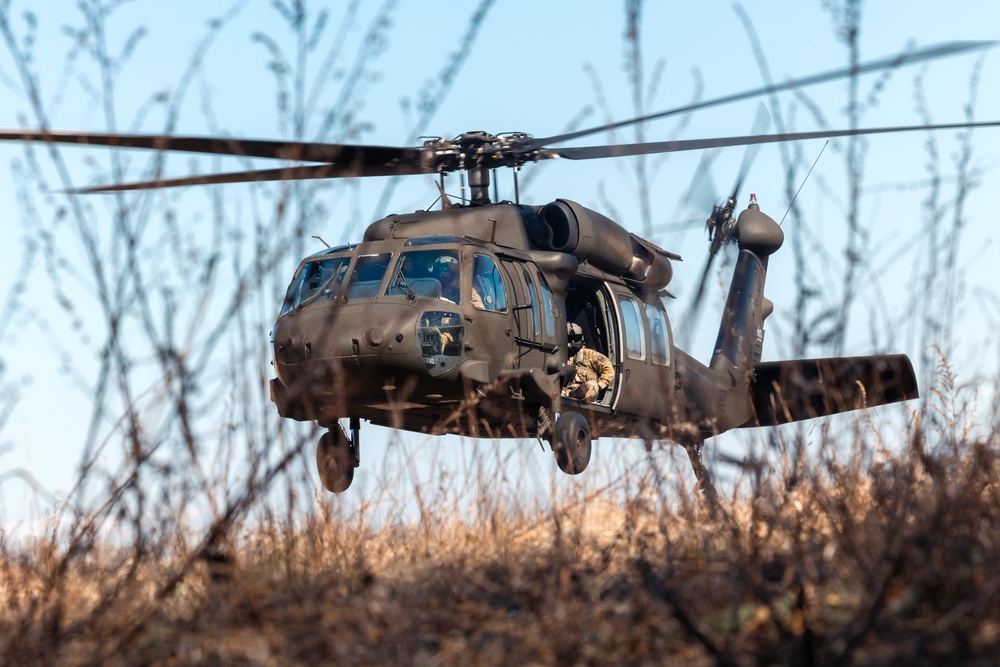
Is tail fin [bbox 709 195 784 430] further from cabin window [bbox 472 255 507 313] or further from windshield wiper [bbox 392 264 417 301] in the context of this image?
windshield wiper [bbox 392 264 417 301]

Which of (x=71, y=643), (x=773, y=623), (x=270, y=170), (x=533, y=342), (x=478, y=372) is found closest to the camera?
(x=773, y=623)

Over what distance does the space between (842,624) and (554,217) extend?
23.5ft

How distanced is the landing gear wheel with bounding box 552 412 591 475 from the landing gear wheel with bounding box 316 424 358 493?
1731mm

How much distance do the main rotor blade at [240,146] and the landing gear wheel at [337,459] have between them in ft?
7.70

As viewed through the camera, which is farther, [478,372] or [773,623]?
[478,372]

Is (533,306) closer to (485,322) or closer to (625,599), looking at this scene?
(485,322)

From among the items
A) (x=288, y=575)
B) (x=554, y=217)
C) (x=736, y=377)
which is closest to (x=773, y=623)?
(x=288, y=575)

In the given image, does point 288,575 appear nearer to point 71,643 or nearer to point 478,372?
point 71,643

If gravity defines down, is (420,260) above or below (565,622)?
above

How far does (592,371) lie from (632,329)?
66 cm

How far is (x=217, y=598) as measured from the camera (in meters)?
3.95

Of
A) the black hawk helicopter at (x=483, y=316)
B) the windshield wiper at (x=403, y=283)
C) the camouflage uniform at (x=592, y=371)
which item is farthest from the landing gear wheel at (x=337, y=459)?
the camouflage uniform at (x=592, y=371)

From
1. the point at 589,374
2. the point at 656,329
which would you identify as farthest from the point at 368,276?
the point at 656,329

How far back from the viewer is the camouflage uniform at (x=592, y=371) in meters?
10.2
